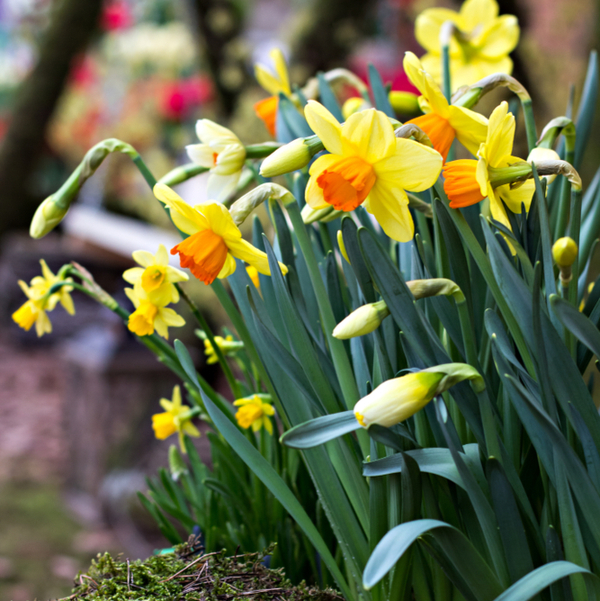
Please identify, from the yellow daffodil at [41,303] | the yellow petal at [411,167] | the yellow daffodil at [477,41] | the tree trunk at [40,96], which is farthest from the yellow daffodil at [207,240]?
the tree trunk at [40,96]

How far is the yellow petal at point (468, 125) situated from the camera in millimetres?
381

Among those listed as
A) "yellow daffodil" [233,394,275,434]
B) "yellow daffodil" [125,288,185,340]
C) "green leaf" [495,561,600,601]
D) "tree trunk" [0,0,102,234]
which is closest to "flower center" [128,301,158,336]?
"yellow daffodil" [125,288,185,340]

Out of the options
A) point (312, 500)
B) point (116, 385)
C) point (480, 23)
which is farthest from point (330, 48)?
point (312, 500)

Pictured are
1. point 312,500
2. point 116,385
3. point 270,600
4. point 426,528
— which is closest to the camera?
point 426,528

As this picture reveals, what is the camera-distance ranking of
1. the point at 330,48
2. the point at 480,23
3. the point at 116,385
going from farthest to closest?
the point at 330,48
the point at 116,385
the point at 480,23

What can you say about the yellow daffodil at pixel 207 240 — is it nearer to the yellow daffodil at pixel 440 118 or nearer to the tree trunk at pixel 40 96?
the yellow daffodil at pixel 440 118

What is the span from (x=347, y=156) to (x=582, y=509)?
0.27m

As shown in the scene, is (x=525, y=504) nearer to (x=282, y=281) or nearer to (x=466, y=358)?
(x=466, y=358)

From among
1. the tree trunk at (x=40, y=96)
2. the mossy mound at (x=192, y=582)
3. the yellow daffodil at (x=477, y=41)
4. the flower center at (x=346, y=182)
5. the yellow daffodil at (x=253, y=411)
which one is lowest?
the mossy mound at (x=192, y=582)

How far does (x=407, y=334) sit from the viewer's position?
0.37 meters

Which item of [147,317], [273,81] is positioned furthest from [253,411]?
[273,81]

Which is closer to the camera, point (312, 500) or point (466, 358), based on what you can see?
point (466, 358)

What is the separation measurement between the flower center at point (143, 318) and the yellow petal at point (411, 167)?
22 cm

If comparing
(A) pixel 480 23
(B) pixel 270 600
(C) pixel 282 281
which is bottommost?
(B) pixel 270 600
